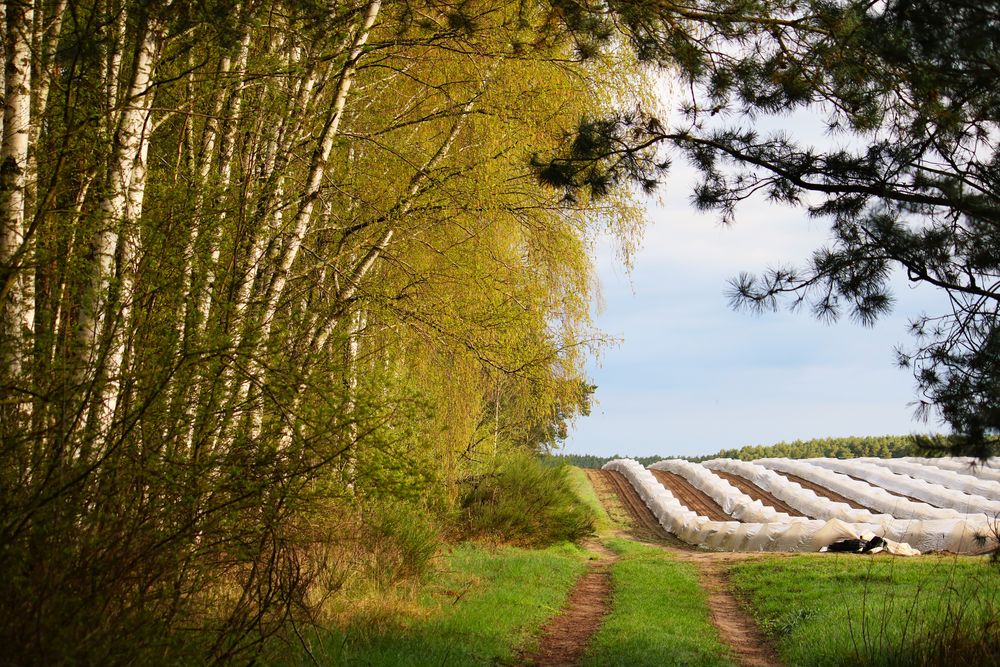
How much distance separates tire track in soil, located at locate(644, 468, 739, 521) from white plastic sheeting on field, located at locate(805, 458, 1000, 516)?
5284 millimetres

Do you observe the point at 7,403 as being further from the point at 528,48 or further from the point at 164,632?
the point at 528,48

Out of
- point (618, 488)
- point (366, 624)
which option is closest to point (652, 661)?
point (366, 624)

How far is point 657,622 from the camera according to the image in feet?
31.9

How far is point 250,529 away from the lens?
4.53 metres

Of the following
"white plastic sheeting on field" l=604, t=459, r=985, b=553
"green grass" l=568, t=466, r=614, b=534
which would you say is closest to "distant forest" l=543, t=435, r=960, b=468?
"green grass" l=568, t=466, r=614, b=534

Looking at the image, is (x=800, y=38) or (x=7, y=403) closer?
(x=7, y=403)

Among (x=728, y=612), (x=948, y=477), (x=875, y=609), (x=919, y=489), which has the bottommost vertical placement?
(x=728, y=612)

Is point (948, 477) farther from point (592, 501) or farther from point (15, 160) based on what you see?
point (15, 160)

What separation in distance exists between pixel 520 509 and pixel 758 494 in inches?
537

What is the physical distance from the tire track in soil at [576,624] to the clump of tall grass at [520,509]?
2.73m

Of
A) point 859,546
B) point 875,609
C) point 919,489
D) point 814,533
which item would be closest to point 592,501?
point 919,489

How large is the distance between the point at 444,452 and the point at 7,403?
31.9 feet

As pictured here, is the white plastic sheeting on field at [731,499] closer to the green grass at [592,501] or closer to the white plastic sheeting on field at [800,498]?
the white plastic sheeting on field at [800,498]

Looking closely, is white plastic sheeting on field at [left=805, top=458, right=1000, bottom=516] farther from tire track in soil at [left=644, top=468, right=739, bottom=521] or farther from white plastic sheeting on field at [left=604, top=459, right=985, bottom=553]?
tire track in soil at [left=644, top=468, right=739, bottom=521]
